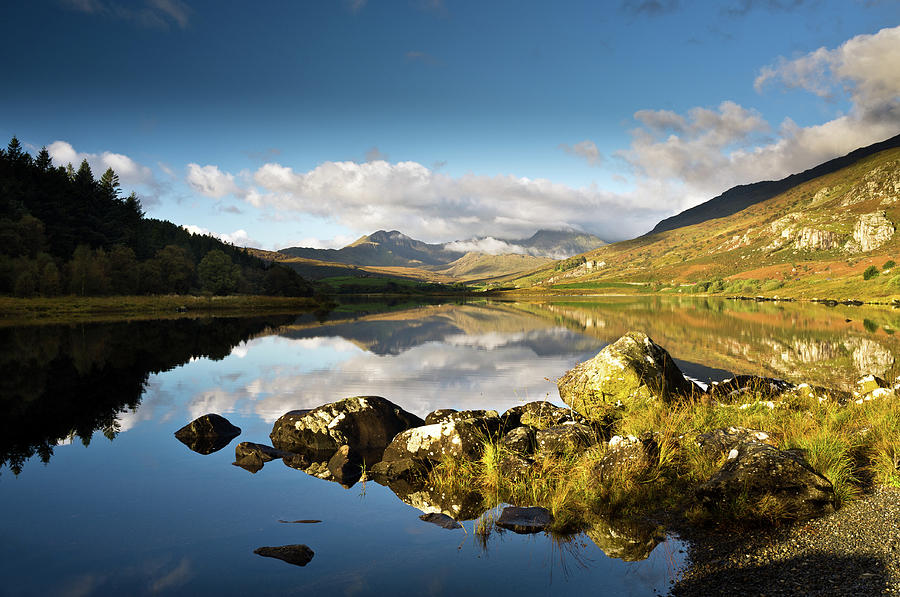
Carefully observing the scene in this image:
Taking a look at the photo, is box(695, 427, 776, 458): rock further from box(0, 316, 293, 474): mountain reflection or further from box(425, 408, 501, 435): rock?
box(0, 316, 293, 474): mountain reflection

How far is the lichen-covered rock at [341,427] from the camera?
51.0ft

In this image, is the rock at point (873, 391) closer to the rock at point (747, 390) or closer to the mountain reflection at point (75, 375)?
the rock at point (747, 390)

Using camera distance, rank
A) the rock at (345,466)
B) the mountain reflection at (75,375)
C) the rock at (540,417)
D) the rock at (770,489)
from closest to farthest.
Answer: the rock at (770,489) → the rock at (345,466) → the rock at (540,417) → the mountain reflection at (75,375)

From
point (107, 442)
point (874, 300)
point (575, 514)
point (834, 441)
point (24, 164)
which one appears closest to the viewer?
point (575, 514)

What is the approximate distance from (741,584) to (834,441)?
233 inches

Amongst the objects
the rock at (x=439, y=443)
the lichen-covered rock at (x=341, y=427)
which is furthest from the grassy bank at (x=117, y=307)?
the rock at (x=439, y=443)

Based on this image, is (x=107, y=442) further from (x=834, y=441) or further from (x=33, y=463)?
(x=834, y=441)

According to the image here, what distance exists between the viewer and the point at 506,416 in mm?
16516

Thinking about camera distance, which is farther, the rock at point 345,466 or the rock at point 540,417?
the rock at point 540,417

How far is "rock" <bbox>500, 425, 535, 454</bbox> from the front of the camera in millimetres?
12945

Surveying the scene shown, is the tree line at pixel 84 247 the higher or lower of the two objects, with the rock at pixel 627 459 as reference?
higher

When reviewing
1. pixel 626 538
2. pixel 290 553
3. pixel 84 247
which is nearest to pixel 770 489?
pixel 626 538

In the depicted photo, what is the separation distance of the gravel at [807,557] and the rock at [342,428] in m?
9.49

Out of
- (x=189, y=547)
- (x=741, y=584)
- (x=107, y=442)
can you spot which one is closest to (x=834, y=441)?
(x=741, y=584)
